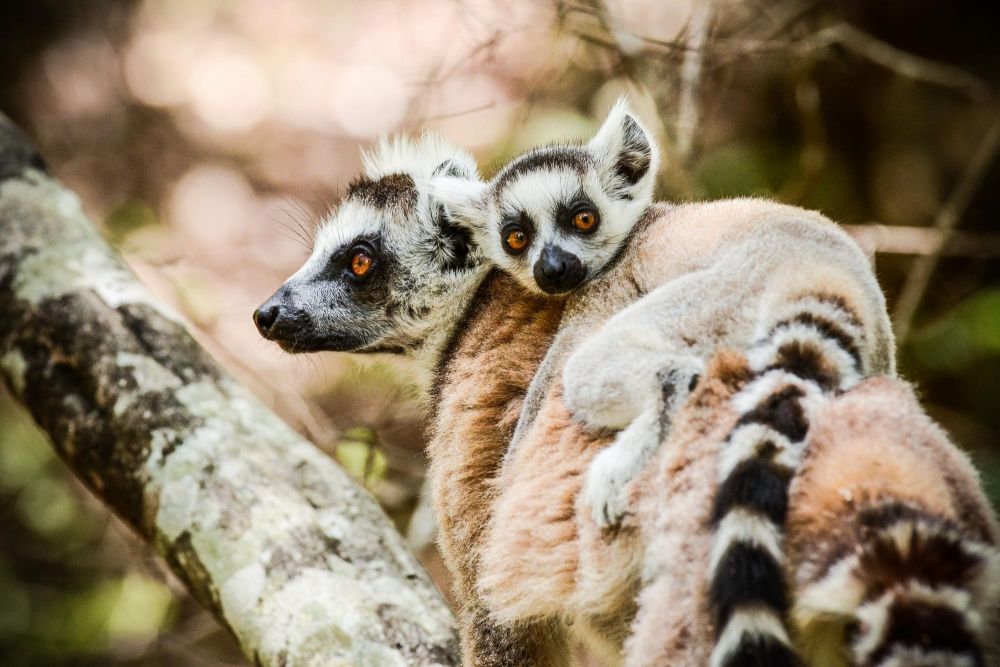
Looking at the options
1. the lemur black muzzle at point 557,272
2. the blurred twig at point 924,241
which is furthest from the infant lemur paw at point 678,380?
the blurred twig at point 924,241

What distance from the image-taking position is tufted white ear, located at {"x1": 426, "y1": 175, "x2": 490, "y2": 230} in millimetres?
3893

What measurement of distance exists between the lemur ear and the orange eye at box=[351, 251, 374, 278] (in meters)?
1.12

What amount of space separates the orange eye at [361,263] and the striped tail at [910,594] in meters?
2.62

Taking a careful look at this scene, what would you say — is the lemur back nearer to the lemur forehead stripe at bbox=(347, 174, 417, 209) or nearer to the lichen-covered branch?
the lichen-covered branch

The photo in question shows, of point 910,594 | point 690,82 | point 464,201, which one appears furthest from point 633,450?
point 690,82

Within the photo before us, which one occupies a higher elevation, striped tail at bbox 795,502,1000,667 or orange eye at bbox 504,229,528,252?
orange eye at bbox 504,229,528,252

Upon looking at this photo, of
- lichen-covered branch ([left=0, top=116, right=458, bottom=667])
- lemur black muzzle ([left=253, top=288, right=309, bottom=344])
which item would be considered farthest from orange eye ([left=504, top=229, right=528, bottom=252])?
lichen-covered branch ([left=0, top=116, right=458, bottom=667])

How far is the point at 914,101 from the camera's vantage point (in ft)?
27.7

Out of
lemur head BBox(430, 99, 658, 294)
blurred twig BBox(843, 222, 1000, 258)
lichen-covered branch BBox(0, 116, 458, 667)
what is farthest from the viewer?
blurred twig BBox(843, 222, 1000, 258)

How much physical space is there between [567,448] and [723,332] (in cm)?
58

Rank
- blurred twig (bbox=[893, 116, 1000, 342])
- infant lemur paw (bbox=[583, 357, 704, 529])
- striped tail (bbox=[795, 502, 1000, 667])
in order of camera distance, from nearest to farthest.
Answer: striped tail (bbox=[795, 502, 1000, 667]) < infant lemur paw (bbox=[583, 357, 704, 529]) < blurred twig (bbox=[893, 116, 1000, 342])

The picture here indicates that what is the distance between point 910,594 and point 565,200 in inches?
97.4

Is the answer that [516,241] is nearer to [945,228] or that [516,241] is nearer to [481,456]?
[481,456]

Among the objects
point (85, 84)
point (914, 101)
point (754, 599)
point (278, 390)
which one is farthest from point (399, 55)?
point (754, 599)
